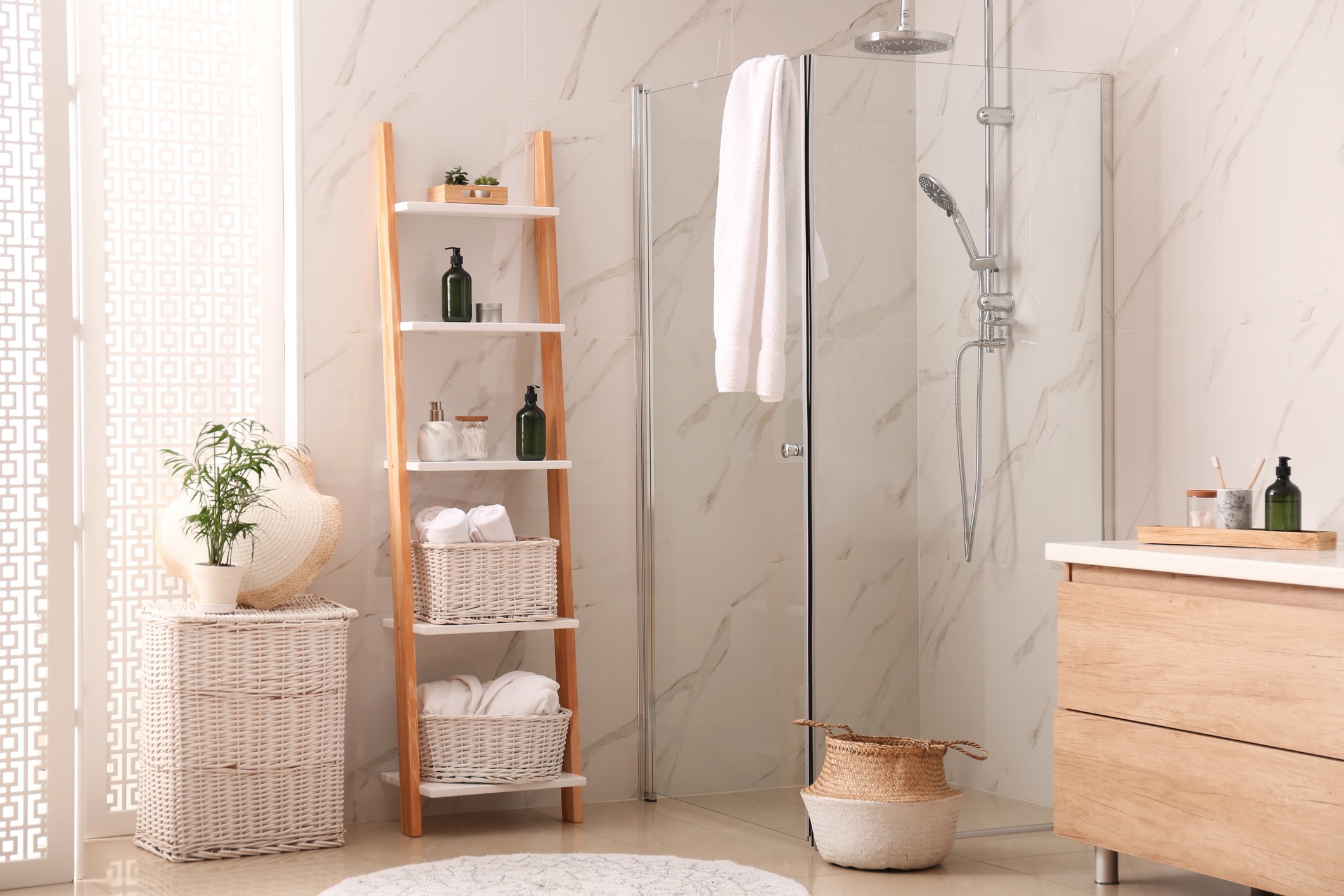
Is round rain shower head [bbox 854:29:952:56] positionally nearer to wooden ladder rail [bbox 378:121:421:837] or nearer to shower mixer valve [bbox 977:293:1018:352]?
shower mixer valve [bbox 977:293:1018:352]

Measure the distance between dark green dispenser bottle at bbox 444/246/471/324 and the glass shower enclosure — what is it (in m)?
0.56

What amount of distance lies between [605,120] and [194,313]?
3.80 ft

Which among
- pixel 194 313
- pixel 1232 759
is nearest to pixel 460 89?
pixel 194 313

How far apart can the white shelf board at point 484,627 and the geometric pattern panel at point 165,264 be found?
23.3 inches

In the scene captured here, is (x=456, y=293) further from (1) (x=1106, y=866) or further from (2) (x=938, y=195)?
(1) (x=1106, y=866)

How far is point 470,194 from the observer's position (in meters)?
3.51

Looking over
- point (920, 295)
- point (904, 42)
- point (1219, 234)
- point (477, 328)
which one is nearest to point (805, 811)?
point (920, 295)

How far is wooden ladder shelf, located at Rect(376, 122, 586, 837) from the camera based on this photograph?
11.2 feet

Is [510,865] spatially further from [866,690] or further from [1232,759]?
[1232,759]

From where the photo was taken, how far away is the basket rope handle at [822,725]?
3.16 m

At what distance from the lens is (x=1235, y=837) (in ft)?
8.45

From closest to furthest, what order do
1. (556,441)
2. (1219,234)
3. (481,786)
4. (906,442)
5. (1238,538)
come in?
(1238,538) → (1219,234) → (906,442) → (481,786) → (556,441)

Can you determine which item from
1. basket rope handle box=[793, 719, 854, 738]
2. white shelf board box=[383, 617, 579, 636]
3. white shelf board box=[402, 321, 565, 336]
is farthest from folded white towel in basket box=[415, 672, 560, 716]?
white shelf board box=[402, 321, 565, 336]

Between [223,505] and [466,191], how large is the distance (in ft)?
3.11
